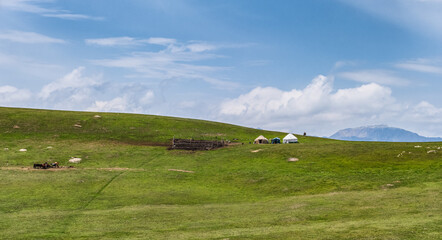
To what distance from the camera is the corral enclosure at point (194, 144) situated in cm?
9653

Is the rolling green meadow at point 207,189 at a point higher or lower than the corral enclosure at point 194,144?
lower

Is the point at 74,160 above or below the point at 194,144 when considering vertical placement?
below

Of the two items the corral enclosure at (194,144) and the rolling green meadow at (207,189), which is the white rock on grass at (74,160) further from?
the corral enclosure at (194,144)

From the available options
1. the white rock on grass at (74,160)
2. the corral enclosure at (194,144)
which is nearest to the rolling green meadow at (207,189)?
the white rock on grass at (74,160)

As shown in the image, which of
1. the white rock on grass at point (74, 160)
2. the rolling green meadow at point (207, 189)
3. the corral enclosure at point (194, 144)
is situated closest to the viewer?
the rolling green meadow at point (207, 189)

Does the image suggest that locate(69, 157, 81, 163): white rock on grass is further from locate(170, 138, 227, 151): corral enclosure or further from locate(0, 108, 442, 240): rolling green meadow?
locate(170, 138, 227, 151): corral enclosure

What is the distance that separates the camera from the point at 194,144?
322 ft

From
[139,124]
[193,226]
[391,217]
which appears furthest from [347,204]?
[139,124]

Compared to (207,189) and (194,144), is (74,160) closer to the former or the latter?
(194,144)

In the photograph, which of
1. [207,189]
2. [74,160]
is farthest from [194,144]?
[207,189]

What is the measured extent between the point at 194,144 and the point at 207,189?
3691 centimetres

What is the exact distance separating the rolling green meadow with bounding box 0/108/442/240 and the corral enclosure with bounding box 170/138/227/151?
120 inches

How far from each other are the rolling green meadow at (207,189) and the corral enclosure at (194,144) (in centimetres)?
305

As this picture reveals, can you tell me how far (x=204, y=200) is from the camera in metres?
55.5
